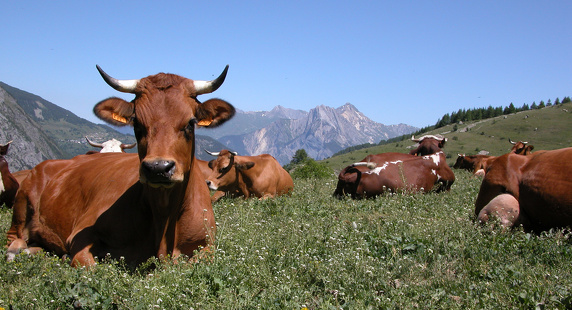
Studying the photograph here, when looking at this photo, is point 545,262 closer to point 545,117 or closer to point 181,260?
point 181,260

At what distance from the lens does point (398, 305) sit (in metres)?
4.04

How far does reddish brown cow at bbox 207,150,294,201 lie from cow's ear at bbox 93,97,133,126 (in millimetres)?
9184

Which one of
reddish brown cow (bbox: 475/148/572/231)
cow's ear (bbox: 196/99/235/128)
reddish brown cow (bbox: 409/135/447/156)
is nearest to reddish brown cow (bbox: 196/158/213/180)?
reddish brown cow (bbox: 409/135/447/156)

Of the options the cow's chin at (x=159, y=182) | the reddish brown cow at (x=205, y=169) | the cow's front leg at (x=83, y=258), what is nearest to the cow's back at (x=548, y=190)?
the cow's chin at (x=159, y=182)

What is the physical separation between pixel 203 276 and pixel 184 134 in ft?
6.08

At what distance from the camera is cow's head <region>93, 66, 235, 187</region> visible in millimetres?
5020

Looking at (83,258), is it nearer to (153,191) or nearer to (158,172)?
(153,191)

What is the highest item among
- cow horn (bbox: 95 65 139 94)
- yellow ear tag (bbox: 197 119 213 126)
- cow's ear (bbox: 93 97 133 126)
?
cow horn (bbox: 95 65 139 94)

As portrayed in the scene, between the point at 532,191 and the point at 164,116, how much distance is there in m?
5.78

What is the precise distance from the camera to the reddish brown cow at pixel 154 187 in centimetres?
534

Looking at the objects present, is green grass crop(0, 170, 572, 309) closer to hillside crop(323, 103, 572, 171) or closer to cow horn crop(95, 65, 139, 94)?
cow horn crop(95, 65, 139, 94)

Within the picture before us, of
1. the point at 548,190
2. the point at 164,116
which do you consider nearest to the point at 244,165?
the point at 164,116

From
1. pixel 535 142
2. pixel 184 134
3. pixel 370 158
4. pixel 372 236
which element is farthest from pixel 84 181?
pixel 535 142

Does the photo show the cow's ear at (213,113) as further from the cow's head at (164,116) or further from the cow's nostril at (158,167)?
the cow's nostril at (158,167)
